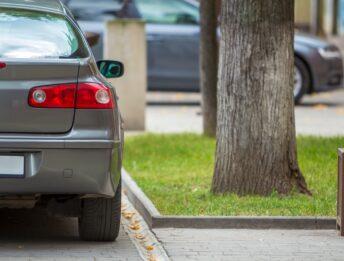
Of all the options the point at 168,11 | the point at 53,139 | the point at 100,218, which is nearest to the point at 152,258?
the point at 100,218

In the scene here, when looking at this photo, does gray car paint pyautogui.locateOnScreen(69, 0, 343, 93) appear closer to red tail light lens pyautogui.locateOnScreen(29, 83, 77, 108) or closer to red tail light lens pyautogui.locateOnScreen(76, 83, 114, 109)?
red tail light lens pyautogui.locateOnScreen(76, 83, 114, 109)

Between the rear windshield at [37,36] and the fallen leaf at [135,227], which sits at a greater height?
the rear windshield at [37,36]

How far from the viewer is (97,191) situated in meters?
7.35

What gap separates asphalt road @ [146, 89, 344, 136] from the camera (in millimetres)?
15578

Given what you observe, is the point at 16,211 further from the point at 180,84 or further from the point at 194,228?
the point at 180,84

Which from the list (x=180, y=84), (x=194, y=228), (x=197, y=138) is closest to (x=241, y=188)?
(x=194, y=228)

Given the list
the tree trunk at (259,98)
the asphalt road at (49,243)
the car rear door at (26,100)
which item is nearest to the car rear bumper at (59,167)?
the car rear door at (26,100)

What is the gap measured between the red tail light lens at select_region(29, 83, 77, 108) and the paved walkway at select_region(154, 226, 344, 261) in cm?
120

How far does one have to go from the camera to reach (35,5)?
321 inches

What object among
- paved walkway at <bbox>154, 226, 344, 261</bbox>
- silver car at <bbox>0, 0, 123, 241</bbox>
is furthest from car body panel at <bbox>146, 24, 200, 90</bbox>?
silver car at <bbox>0, 0, 123, 241</bbox>

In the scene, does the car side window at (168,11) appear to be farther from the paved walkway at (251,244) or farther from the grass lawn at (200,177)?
the paved walkway at (251,244)

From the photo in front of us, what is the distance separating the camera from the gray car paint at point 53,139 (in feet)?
23.8

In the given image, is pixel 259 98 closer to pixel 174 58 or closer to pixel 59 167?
pixel 59 167

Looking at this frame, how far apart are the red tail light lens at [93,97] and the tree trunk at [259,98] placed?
225 centimetres
